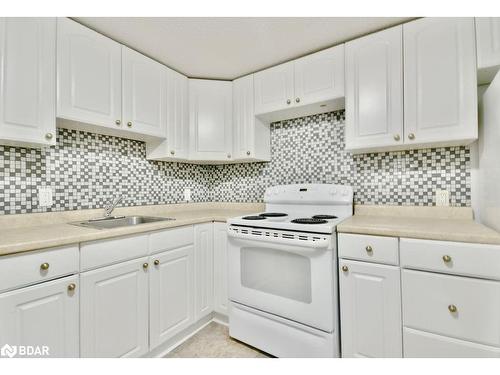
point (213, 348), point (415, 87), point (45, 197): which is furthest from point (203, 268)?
point (415, 87)

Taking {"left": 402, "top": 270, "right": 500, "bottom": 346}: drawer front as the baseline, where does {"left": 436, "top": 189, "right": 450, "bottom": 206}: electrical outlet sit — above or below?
above

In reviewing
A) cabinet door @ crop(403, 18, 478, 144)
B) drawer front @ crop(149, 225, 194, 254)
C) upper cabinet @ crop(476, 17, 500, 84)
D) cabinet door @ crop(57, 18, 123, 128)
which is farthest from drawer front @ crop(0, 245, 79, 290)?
upper cabinet @ crop(476, 17, 500, 84)

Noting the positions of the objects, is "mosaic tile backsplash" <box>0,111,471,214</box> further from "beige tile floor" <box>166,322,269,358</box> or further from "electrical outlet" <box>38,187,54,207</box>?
"beige tile floor" <box>166,322,269,358</box>

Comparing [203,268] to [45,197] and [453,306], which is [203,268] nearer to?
[45,197]

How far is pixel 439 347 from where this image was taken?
1.22 m

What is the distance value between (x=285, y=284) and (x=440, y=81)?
1.54 meters

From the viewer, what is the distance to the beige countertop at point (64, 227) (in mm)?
1075

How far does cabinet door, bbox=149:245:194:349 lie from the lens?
5.19 feet

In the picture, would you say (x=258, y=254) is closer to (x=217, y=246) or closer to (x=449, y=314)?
(x=217, y=246)

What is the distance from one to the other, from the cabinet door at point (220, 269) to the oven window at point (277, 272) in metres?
0.27

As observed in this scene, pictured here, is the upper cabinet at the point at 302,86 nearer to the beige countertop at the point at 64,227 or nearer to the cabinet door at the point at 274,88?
the cabinet door at the point at 274,88

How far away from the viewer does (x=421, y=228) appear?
1333 mm

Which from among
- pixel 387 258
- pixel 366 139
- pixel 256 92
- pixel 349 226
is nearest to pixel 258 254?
pixel 349 226

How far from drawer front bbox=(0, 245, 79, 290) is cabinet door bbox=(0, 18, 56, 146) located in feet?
2.19
